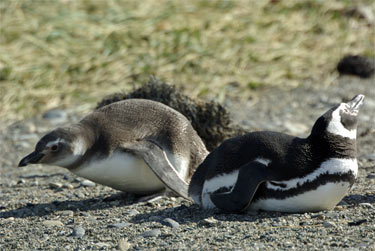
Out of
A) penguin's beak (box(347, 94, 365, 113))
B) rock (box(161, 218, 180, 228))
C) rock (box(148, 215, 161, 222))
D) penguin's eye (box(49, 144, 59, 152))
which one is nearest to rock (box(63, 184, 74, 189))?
penguin's eye (box(49, 144, 59, 152))

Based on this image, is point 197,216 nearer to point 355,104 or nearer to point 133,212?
point 133,212

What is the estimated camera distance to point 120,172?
14.2ft

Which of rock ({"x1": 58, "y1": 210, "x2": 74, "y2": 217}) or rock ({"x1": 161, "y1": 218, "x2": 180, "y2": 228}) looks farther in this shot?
rock ({"x1": 58, "y1": 210, "x2": 74, "y2": 217})

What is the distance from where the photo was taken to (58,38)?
359 inches

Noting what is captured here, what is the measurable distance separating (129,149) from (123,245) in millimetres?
1126

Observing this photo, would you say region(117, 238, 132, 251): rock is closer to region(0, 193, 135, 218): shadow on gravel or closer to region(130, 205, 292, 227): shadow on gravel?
region(130, 205, 292, 227): shadow on gravel

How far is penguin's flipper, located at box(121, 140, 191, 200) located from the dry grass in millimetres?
3804

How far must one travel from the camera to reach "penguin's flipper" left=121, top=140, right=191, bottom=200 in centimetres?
419

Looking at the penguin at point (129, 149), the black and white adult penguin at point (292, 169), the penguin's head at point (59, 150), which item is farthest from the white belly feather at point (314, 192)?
the penguin's head at point (59, 150)

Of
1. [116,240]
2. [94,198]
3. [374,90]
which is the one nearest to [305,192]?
[116,240]

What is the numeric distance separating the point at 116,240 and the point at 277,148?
36.6 inches

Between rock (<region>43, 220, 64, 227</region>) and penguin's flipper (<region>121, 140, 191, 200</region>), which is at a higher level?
penguin's flipper (<region>121, 140, 191, 200</region>)

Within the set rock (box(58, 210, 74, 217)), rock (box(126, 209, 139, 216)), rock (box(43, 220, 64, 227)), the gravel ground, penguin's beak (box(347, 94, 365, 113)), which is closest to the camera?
the gravel ground

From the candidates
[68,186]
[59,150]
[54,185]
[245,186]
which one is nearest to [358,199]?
[245,186]
